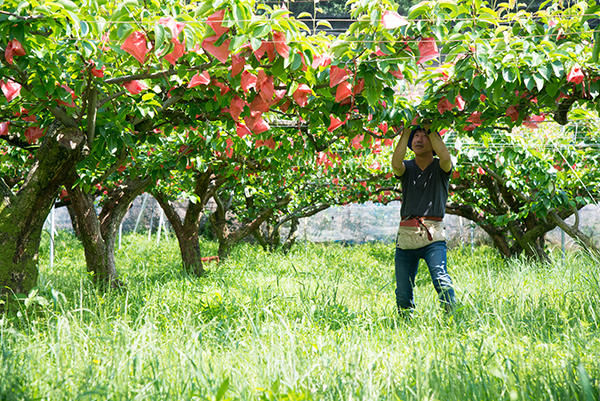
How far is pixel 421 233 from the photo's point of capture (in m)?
2.31

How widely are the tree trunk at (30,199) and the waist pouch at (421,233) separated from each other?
1665 mm

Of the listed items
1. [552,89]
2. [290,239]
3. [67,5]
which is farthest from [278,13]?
[290,239]

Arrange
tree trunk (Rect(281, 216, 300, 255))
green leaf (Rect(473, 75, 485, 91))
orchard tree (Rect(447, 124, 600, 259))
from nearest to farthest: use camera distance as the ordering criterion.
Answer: green leaf (Rect(473, 75, 485, 91)), orchard tree (Rect(447, 124, 600, 259)), tree trunk (Rect(281, 216, 300, 255))

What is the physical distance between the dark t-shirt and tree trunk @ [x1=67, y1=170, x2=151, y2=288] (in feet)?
7.32

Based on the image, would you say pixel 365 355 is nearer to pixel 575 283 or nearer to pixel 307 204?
pixel 575 283

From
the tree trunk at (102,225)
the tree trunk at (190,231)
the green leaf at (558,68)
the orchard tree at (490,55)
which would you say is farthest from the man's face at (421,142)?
the tree trunk at (190,231)

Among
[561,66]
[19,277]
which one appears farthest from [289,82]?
[19,277]

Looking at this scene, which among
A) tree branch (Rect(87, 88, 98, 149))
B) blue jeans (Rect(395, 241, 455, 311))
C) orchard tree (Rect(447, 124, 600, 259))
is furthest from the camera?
orchard tree (Rect(447, 124, 600, 259))

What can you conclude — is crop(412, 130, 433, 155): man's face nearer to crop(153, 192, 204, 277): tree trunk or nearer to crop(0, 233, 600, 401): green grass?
crop(0, 233, 600, 401): green grass

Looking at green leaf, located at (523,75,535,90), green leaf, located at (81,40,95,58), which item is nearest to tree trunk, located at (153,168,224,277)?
green leaf, located at (81,40,95,58)

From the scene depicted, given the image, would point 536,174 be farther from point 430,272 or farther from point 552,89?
point 552,89

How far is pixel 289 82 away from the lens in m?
1.69

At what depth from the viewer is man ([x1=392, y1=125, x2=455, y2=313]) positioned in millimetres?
2268

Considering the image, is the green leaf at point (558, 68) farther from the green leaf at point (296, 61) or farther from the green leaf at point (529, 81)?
the green leaf at point (296, 61)
